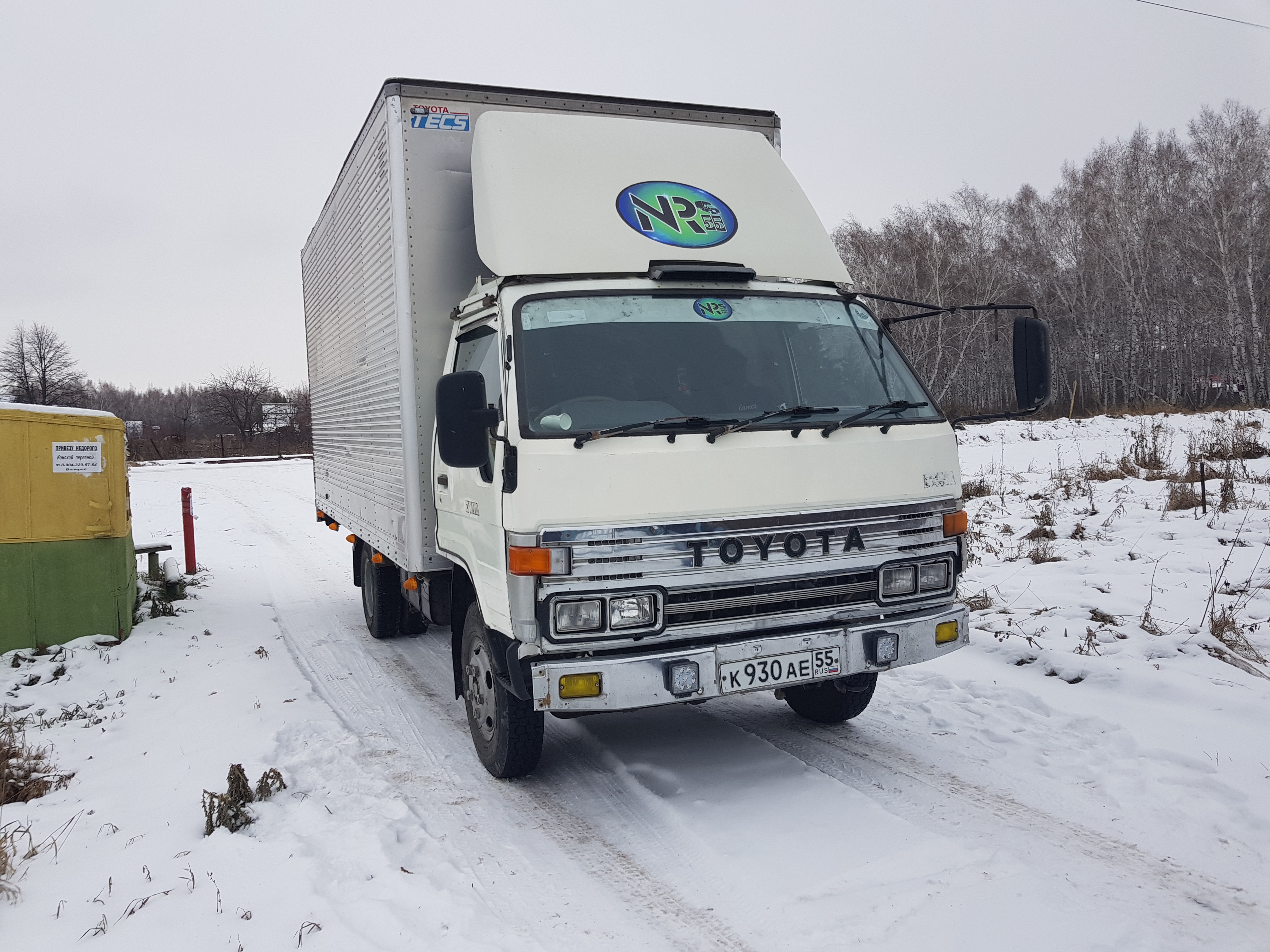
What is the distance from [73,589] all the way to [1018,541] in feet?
28.8

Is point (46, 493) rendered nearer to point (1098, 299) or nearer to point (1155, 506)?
point (1155, 506)

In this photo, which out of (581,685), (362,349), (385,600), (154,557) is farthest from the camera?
(154,557)

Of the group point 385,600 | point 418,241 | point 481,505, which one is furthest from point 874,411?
point 385,600

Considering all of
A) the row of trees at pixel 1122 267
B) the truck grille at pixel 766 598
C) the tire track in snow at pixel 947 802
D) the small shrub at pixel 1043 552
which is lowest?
the tire track in snow at pixel 947 802

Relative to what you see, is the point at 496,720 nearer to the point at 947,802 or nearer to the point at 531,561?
the point at 531,561

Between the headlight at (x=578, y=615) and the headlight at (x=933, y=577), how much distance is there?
63.7 inches

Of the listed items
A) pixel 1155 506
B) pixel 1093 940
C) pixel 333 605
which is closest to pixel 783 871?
pixel 1093 940

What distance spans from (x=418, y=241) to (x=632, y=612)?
2.83 meters

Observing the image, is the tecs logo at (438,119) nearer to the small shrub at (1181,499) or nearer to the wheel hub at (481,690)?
the wheel hub at (481,690)

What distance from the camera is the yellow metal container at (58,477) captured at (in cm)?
661

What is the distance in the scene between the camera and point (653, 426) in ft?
12.6

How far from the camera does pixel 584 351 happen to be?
13.6 feet

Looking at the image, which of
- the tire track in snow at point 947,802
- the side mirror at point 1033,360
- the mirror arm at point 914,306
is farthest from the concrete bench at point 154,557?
the side mirror at point 1033,360

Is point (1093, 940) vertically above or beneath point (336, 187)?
beneath
